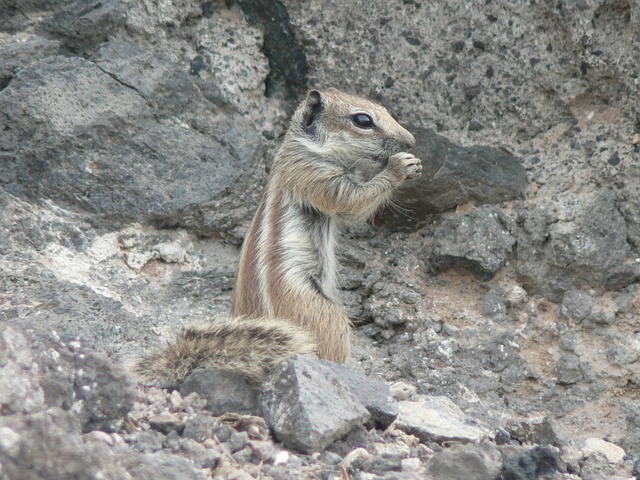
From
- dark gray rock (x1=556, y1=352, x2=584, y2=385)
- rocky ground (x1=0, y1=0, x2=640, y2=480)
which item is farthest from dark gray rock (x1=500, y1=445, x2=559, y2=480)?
dark gray rock (x1=556, y1=352, x2=584, y2=385)

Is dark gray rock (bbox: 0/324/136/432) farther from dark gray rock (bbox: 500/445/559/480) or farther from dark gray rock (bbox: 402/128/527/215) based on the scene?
dark gray rock (bbox: 402/128/527/215)

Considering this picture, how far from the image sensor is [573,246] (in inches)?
234

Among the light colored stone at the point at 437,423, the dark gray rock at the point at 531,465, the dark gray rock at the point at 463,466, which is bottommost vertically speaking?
the light colored stone at the point at 437,423

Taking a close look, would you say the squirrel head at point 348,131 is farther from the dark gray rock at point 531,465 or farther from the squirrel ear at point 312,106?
the dark gray rock at point 531,465

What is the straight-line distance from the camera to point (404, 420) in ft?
13.9

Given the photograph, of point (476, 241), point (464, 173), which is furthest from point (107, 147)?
point (476, 241)

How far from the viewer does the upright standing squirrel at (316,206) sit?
16.8 feet

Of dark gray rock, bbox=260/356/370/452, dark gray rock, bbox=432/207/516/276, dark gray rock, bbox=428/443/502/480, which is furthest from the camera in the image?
dark gray rock, bbox=432/207/516/276

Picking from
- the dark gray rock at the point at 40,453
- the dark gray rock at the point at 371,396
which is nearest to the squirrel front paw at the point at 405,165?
the dark gray rock at the point at 371,396

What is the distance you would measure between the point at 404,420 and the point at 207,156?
8.18 ft

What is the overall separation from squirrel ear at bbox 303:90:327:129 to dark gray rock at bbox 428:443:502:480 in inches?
111

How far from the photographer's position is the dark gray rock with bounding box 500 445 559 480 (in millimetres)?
3424

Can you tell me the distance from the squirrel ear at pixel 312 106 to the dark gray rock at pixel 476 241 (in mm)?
1110

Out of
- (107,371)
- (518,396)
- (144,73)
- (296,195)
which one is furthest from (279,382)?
(144,73)
